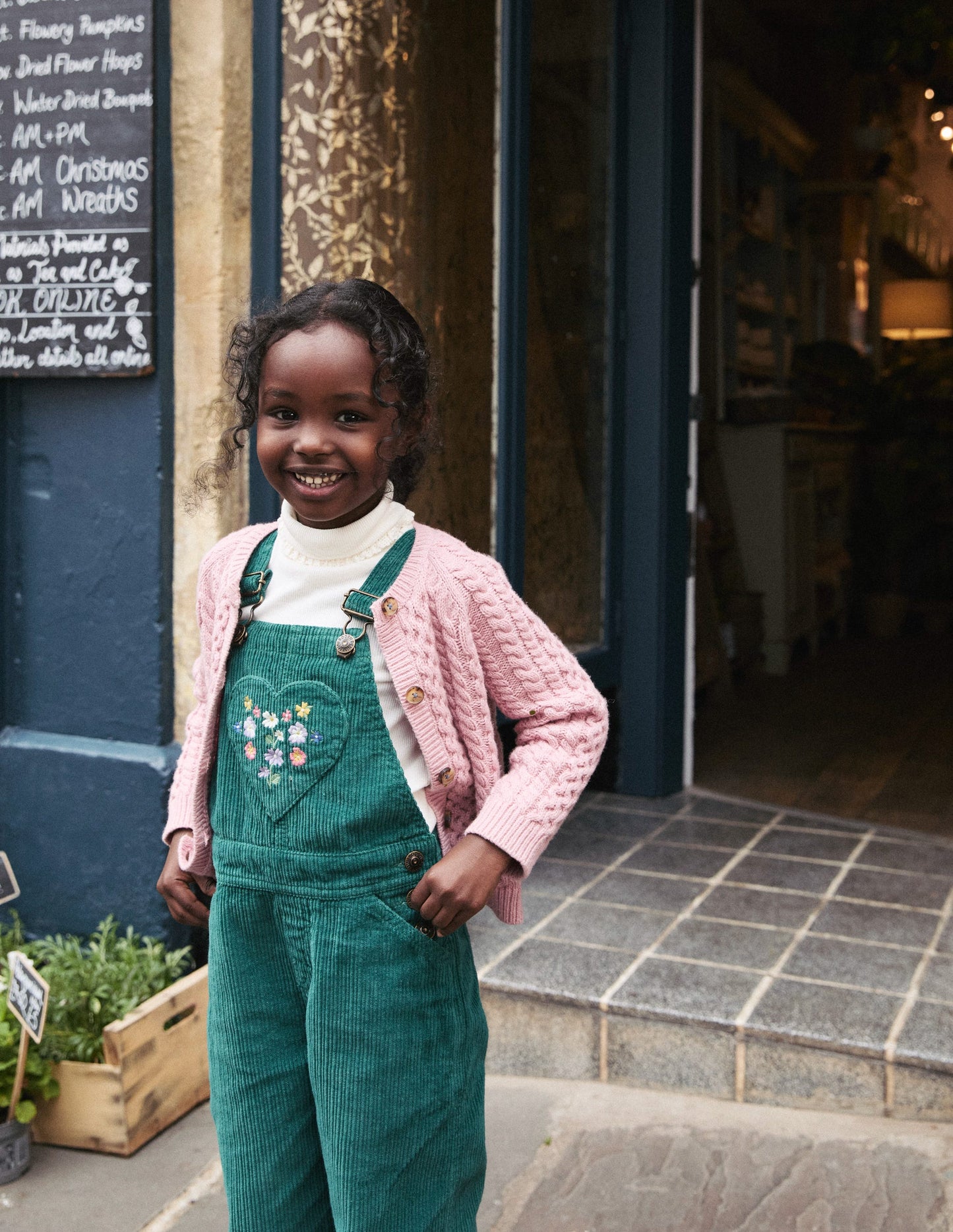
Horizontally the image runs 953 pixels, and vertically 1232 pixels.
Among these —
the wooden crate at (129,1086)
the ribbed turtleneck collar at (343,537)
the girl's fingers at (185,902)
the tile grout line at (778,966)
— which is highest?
the ribbed turtleneck collar at (343,537)

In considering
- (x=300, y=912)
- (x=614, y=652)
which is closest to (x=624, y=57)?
(x=614, y=652)

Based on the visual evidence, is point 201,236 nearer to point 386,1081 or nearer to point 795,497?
point 386,1081

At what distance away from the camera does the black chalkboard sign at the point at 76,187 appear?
119 inches

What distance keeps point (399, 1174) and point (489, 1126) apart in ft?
3.86

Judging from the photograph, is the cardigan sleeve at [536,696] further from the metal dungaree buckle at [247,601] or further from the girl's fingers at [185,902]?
the girl's fingers at [185,902]

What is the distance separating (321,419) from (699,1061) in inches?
71.0

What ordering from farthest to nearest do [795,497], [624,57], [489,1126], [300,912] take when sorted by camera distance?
[795,497] < [624,57] < [489,1126] < [300,912]

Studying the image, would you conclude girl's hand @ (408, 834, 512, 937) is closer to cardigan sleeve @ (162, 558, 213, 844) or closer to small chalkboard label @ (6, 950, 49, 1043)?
cardigan sleeve @ (162, 558, 213, 844)

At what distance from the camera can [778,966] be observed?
306 cm

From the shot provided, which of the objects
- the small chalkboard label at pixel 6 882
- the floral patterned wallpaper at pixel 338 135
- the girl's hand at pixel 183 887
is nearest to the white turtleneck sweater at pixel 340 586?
the girl's hand at pixel 183 887

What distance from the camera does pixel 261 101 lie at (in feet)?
10.2

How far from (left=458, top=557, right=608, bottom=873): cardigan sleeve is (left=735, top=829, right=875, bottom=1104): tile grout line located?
4.38 ft

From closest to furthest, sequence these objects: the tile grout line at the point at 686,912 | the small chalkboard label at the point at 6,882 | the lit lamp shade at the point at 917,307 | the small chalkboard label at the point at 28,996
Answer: the small chalkboard label at the point at 28,996 → the small chalkboard label at the point at 6,882 → the tile grout line at the point at 686,912 → the lit lamp shade at the point at 917,307

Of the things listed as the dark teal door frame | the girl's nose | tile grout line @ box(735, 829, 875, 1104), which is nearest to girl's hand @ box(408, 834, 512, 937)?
the girl's nose
